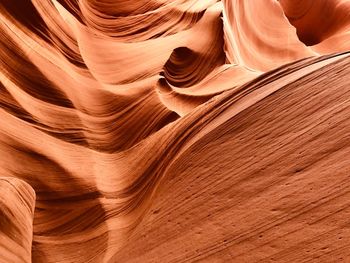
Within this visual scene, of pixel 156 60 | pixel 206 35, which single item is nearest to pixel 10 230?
pixel 156 60

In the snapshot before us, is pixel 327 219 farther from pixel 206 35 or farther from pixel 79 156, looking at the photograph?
pixel 206 35

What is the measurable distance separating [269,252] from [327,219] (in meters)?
0.09

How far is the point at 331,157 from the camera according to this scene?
2.11 ft

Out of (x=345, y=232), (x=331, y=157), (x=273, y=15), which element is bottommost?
(x=345, y=232)

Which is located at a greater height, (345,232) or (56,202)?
(56,202)

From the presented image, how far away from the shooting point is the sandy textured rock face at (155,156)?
634 mm

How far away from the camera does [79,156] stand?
2.92 ft

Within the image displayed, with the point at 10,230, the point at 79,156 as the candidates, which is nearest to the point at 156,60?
the point at 79,156

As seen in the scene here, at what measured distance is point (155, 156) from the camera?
2.97 feet

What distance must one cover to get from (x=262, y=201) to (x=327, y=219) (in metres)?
0.10

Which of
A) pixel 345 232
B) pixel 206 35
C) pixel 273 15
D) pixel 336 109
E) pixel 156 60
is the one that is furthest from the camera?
pixel 273 15

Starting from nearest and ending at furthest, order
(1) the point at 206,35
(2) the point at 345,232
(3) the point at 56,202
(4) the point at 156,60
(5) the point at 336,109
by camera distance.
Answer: (2) the point at 345,232 → (5) the point at 336,109 → (3) the point at 56,202 → (4) the point at 156,60 → (1) the point at 206,35

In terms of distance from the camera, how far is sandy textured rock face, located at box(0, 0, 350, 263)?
2.08ft

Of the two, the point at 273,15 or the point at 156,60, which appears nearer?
the point at 156,60
